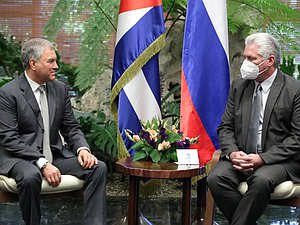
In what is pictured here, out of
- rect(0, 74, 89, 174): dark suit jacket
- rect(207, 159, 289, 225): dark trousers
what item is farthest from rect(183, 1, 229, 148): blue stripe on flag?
rect(0, 74, 89, 174): dark suit jacket

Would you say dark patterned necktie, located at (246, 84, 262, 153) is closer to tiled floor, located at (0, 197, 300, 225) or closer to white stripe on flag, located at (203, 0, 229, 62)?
white stripe on flag, located at (203, 0, 229, 62)

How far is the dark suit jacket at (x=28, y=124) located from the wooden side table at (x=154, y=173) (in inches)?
14.9

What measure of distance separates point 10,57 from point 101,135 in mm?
2611

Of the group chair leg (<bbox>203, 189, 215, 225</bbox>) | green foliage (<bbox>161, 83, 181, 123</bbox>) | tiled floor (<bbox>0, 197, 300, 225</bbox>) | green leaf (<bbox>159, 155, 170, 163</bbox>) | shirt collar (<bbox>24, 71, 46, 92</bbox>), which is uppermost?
shirt collar (<bbox>24, 71, 46, 92</bbox>)

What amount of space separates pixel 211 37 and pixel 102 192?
1.37m

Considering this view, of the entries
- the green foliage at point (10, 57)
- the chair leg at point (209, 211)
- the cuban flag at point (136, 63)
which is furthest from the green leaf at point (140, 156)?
the green foliage at point (10, 57)

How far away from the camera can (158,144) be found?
3844mm

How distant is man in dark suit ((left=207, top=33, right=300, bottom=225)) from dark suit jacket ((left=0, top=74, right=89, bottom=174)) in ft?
3.01

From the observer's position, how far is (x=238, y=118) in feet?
12.3

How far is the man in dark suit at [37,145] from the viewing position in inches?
139

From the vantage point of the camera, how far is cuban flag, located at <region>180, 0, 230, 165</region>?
4.32m

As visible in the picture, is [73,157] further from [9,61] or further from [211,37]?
[9,61]

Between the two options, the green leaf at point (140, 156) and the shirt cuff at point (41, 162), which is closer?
the shirt cuff at point (41, 162)

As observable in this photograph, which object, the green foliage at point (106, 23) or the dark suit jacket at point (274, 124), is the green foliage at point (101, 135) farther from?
the dark suit jacket at point (274, 124)
